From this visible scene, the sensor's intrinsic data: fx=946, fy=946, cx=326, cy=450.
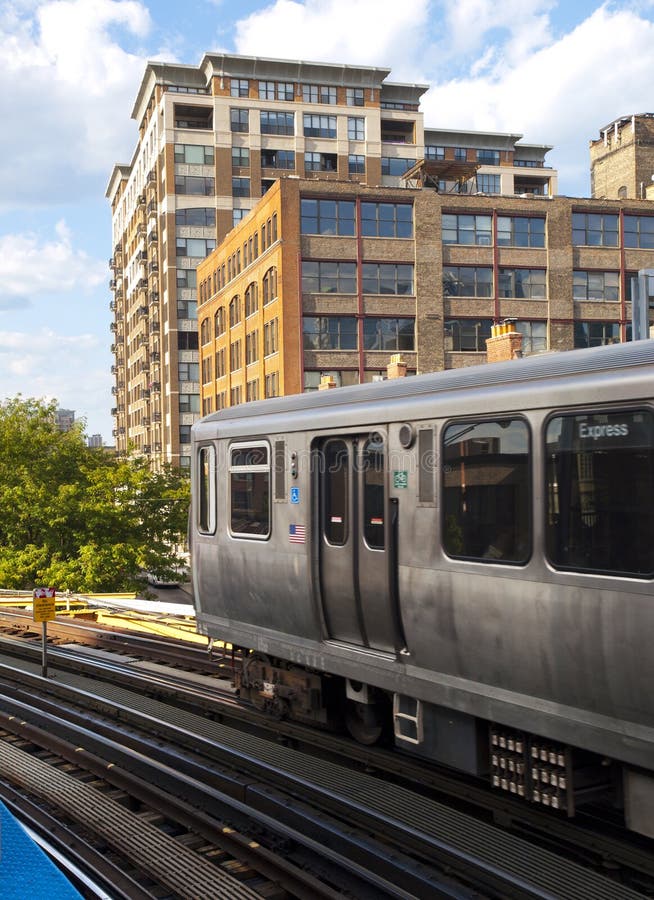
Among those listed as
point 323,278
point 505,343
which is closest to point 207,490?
point 505,343

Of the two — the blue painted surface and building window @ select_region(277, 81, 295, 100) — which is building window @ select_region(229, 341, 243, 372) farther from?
the blue painted surface

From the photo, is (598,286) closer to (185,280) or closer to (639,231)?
(639,231)

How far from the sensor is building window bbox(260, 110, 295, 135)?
85.1 meters

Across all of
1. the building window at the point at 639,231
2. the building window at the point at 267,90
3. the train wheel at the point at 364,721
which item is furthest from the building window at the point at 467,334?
the train wheel at the point at 364,721

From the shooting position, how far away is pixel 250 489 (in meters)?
10.1

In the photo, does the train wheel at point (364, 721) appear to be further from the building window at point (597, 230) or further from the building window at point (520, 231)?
the building window at point (597, 230)

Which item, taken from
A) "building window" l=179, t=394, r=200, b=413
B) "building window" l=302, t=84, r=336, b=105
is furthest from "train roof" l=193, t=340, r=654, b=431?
"building window" l=302, t=84, r=336, b=105

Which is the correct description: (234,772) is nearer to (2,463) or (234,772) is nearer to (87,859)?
(87,859)

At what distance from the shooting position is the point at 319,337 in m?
54.8

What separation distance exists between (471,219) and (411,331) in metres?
8.07

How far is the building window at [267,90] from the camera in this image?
85.4m

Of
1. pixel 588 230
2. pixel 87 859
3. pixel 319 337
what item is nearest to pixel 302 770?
pixel 87 859

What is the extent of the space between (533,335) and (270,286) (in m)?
16.3

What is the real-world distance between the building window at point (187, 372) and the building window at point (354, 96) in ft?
93.9
